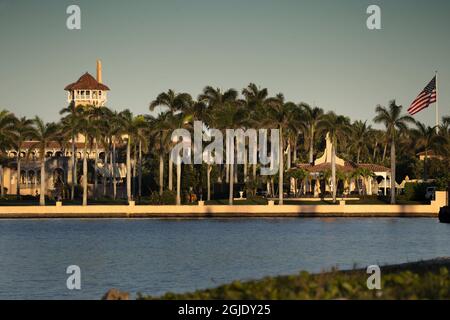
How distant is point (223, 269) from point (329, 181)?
7168 cm

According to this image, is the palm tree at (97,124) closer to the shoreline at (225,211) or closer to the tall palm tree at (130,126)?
the tall palm tree at (130,126)

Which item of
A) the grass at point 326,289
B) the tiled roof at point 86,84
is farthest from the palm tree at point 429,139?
the grass at point 326,289

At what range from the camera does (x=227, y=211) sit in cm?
11038

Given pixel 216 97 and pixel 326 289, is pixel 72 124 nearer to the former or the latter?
pixel 216 97

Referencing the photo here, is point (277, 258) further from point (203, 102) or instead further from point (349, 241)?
point (203, 102)

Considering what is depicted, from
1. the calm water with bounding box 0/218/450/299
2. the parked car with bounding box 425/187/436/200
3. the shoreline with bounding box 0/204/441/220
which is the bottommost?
the calm water with bounding box 0/218/450/299

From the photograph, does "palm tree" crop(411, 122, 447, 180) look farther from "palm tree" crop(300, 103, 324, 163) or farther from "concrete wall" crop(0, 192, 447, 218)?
"concrete wall" crop(0, 192, 447, 218)

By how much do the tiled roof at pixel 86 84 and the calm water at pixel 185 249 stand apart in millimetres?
80293

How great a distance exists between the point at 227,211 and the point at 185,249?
3420cm

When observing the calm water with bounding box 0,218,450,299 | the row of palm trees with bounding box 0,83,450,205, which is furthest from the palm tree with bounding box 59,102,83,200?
the calm water with bounding box 0,218,450,299

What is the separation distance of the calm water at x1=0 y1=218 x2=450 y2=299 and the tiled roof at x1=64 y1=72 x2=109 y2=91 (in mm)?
80293

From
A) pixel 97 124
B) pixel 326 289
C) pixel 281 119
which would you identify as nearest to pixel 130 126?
pixel 97 124

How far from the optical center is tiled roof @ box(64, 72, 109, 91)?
7544 inches

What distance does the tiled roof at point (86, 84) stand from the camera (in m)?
192
